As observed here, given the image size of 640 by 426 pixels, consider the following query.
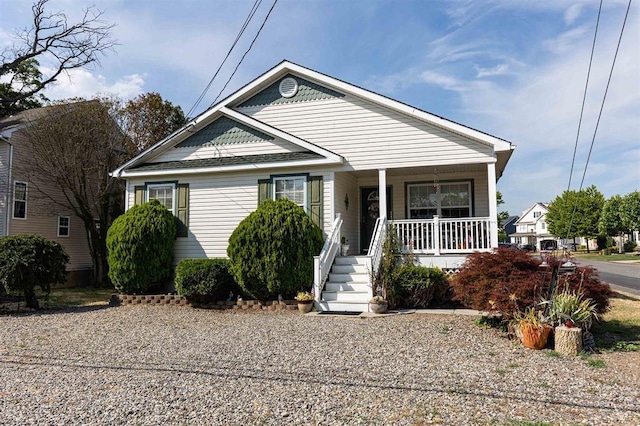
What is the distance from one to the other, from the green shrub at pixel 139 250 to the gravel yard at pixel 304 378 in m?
3.43

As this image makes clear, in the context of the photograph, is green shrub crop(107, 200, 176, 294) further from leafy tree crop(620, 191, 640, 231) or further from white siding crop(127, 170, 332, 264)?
leafy tree crop(620, 191, 640, 231)

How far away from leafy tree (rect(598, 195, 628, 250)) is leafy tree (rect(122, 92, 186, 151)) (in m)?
42.1

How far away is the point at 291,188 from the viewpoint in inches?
495

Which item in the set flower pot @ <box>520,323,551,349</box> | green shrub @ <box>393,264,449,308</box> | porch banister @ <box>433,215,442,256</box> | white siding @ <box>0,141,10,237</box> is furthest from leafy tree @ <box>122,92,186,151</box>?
flower pot @ <box>520,323,551,349</box>

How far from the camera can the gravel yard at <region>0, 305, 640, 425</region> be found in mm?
4066

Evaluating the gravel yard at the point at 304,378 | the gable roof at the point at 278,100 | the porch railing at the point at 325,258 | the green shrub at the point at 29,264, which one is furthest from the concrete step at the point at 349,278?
the green shrub at the point at 29,264

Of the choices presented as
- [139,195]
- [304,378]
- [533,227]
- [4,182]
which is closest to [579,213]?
[533,227]

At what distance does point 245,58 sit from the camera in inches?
430

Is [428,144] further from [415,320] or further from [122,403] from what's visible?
[122,403]

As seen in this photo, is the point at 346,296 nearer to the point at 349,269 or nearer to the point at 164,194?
the point at 349,269

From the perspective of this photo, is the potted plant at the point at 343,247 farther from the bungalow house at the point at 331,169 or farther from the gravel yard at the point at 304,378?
the gravel yard at the point at 304,378

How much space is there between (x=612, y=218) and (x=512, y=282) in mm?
45012

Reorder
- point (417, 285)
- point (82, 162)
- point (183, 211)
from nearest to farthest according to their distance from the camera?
1. point (417, 285)
2. point (183, 211)
3. point (82, 162)

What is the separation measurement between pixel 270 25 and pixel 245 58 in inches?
57.1
